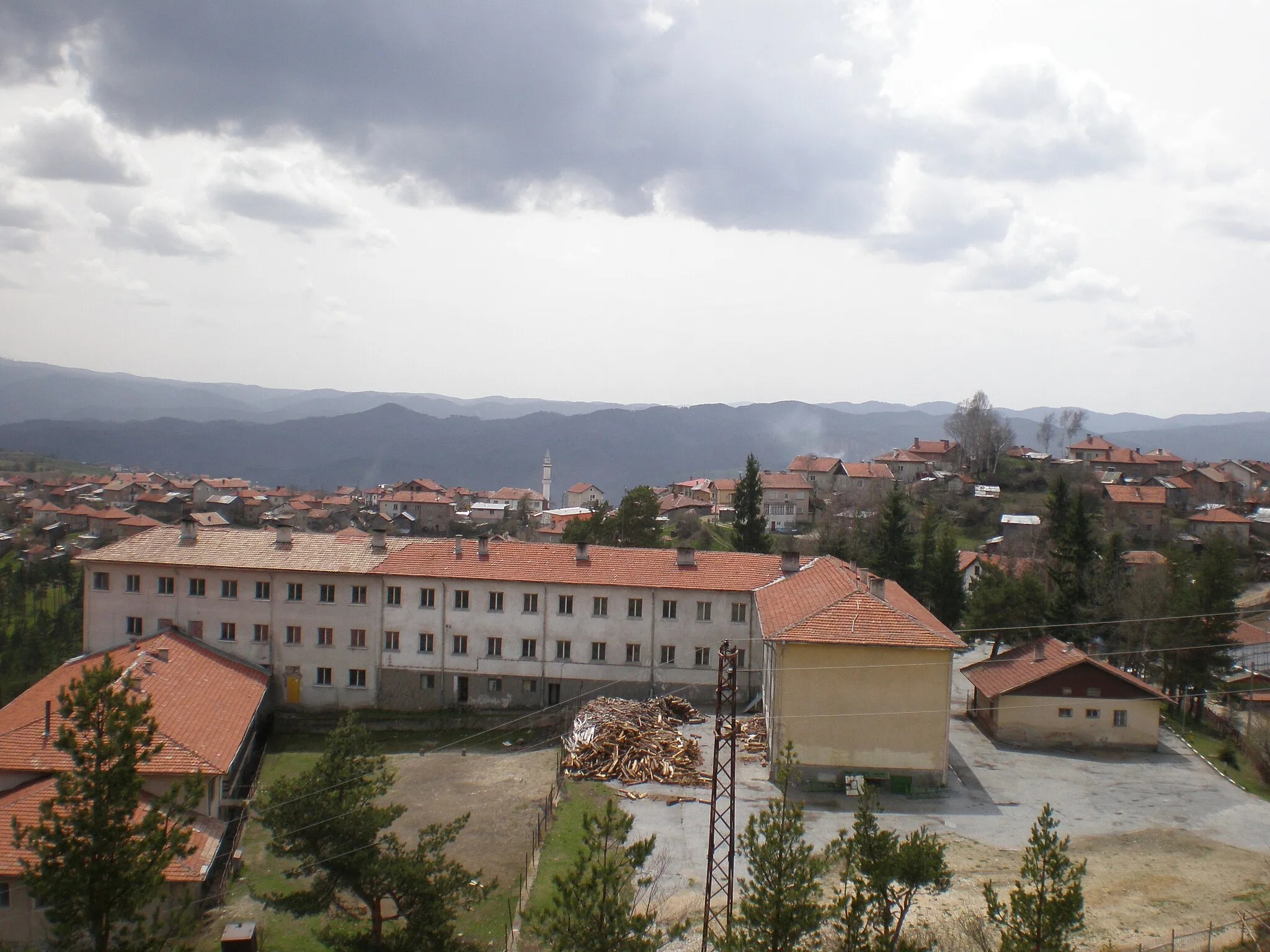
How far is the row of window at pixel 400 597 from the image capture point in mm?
34594

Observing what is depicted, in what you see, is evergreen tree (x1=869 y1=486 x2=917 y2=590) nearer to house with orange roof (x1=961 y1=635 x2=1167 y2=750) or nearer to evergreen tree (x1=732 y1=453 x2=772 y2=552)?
evergreen tree (x1=732 y1=453 x2=772 y2=552)

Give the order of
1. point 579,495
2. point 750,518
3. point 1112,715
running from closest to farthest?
1. point 1112,715
2. point 750,518
3. point 579,495

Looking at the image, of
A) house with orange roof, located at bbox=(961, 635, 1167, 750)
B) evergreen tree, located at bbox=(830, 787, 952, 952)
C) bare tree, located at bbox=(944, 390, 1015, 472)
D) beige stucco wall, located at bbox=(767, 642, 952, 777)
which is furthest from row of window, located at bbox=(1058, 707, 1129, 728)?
bare tree, located at bbox=(944, 390, 1015, 472)

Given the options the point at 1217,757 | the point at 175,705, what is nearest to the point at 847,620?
the point at 1217,757

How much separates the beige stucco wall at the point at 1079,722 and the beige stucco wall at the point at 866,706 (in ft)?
20.9

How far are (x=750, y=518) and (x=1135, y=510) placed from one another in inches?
1712

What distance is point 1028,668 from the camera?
31.3 meters

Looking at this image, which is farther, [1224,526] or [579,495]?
[579,495]

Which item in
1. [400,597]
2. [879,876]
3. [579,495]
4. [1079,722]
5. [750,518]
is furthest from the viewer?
[579,495]

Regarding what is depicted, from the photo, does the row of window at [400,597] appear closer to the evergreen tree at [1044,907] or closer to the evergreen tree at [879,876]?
the evergreen tree at [879,876]

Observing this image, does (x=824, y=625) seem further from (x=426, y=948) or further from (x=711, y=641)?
(x=426, y=948)

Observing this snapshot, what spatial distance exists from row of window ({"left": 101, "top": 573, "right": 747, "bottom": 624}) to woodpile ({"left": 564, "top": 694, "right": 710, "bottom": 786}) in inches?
160

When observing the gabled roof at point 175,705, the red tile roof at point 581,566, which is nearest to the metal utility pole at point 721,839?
the red tile roof at point 581,566

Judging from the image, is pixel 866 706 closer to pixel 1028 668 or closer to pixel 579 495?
pixel 1028 668
